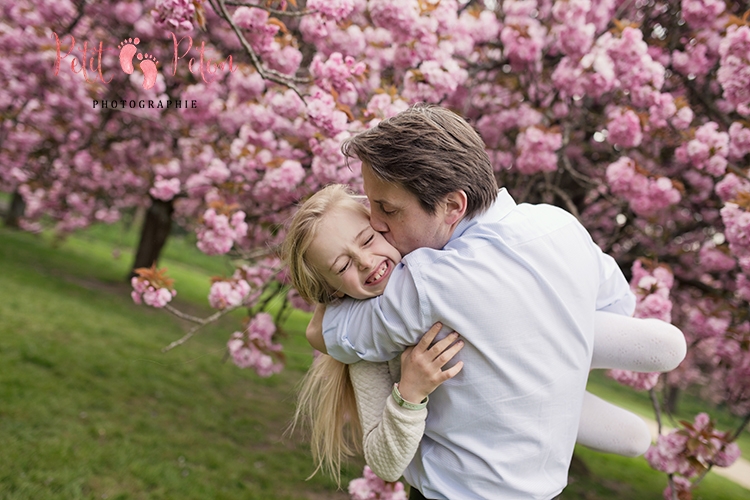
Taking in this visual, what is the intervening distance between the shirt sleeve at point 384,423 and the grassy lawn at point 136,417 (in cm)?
115

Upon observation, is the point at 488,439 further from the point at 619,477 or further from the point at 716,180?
the point at 619,477

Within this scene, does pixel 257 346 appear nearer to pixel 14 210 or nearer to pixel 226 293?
pixel 226 293

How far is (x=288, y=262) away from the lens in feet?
5.85

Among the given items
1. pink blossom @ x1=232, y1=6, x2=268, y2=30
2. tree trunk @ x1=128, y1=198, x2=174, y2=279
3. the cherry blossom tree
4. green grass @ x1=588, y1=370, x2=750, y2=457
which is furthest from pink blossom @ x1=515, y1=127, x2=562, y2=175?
green grass @ x1=588, y1=370, x2=750, y2=457

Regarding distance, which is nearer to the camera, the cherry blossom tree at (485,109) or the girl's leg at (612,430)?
the girl's leg at (612,430)

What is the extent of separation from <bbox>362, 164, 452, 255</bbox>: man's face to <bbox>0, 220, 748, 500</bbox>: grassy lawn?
1378mm

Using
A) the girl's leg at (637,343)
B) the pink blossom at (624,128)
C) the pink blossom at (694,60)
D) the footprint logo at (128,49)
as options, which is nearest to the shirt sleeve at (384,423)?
the girl's leg at (637,343)

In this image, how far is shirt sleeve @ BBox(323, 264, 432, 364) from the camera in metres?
1.36

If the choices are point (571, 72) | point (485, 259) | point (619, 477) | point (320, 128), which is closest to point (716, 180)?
point (571, 72)

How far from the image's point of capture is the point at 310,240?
1.66 m

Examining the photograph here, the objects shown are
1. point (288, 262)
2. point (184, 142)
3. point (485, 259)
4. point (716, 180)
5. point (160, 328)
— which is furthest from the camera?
point (160, 328)

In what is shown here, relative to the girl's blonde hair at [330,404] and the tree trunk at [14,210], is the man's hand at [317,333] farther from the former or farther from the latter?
the tree trunk at [14,210]

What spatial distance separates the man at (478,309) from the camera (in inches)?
52.3

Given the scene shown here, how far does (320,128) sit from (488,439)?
67.6 inches
